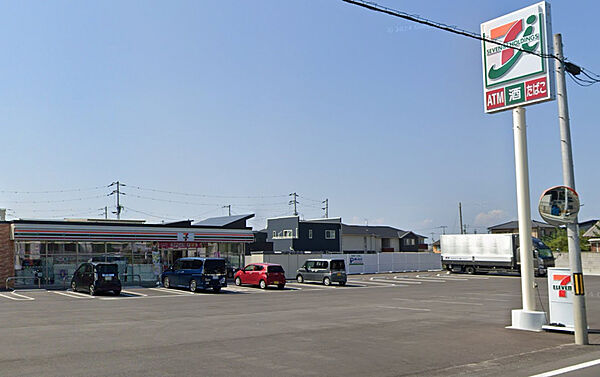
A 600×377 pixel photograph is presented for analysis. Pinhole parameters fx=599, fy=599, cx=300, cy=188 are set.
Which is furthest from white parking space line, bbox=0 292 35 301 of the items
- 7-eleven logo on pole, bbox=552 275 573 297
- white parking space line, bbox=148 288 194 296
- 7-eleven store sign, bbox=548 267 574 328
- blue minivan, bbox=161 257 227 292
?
7-eleven logo on pole, bbox=552 275 573 297

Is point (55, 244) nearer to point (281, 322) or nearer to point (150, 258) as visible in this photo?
point (150, 258)

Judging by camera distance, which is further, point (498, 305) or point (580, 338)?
point (498, 305)

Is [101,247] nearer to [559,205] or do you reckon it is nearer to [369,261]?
[369,261]

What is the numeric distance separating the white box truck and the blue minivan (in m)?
25.1

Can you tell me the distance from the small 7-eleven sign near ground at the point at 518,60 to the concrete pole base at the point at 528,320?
534 cm

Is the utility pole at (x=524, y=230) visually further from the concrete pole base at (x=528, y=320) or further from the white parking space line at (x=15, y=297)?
the white parking space line at (x=15, y=297)

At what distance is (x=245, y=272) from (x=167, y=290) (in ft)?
17.0

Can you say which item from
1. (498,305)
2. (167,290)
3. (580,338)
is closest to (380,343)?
(580,338)

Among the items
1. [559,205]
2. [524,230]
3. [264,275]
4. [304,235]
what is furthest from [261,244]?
[559,205]

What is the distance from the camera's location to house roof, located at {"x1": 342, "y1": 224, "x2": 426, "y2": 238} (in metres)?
88.1

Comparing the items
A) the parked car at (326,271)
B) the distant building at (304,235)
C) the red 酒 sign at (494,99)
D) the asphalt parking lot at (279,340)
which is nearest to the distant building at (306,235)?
the distant building at (304,235)

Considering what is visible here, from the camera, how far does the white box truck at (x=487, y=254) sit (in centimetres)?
4656

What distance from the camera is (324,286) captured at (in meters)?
37.2

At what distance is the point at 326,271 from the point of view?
37656mm
